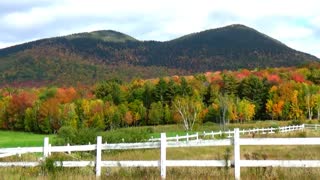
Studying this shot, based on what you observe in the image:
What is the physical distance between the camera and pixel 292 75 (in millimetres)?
155625

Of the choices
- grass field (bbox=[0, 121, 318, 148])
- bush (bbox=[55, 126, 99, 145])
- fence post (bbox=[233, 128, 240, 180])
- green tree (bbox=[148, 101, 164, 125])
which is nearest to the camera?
fence post (bbox=[233, 128, 240, 180])

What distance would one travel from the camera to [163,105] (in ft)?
429

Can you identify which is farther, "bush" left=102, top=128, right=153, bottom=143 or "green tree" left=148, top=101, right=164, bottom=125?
"green tree" left=148, top=101, right=164, bottom=125

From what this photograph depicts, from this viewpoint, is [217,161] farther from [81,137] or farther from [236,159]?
[81,137]

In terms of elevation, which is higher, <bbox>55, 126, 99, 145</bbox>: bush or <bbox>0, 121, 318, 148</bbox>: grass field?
<bbox>55, 126, 99, 145</bbox>: bush

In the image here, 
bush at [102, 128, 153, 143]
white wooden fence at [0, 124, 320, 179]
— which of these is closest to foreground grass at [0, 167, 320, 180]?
white wooden fence at [0, 124, 320, 179]

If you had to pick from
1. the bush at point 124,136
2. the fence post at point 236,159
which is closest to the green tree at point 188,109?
the bush at point 124,136

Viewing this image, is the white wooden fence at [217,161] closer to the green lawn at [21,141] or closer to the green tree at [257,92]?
the green lawn at [21,141]

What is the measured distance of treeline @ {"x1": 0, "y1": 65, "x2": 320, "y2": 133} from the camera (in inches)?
4555

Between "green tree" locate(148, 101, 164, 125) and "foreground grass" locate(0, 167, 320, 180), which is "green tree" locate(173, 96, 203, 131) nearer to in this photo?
"green tree" locate(148, 101, 164, 125)

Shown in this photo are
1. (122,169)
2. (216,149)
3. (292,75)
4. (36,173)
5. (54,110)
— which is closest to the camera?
(122,169)

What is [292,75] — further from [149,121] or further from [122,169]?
[122,169]

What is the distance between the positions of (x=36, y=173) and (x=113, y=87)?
123m

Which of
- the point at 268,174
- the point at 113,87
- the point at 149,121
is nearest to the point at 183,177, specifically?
the point at 268,174
